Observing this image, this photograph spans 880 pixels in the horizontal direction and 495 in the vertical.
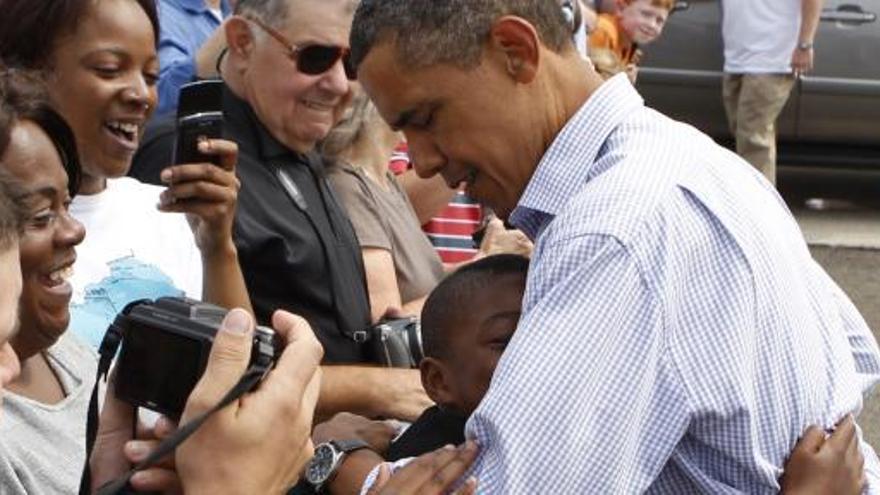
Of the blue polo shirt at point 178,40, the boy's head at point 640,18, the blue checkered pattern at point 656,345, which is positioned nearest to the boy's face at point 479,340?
the blue checkered pattern at point 656,345

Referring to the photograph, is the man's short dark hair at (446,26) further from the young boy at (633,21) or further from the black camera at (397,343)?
the young boy at (633,21)

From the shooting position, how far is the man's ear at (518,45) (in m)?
2.69

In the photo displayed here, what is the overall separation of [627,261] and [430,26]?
530mm

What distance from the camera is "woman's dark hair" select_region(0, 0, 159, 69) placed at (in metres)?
3.96

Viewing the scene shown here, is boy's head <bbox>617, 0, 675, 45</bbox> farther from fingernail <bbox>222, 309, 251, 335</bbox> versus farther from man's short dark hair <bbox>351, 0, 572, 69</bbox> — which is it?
fingernail <bbox>222, 309, 251, 335</bbox>

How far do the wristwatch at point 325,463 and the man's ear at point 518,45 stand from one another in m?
1.00

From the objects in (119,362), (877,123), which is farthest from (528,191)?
(877,123)

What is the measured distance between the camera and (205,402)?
2.14 meters

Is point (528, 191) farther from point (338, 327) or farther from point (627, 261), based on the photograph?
point (338, 327)

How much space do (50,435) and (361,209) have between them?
5.81ft

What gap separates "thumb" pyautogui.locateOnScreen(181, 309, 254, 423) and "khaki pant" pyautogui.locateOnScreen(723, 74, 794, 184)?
313 inches

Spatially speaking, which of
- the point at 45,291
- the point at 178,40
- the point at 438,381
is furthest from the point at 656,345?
the point at 178,40

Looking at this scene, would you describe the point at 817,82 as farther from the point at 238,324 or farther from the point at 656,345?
the point at 238,324

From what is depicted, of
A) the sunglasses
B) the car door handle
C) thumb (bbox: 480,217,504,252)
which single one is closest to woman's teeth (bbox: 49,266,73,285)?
the sunglasses
